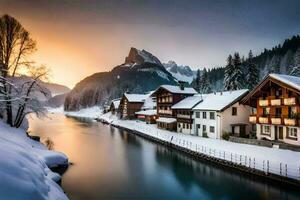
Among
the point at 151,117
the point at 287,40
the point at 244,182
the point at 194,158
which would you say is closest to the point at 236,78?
the point at 151,117

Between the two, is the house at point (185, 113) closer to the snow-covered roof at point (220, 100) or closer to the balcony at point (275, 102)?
the snow-covered roof at point (220, 100)

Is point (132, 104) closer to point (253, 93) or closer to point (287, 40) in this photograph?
point (253, 93)

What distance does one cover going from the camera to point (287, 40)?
185 m

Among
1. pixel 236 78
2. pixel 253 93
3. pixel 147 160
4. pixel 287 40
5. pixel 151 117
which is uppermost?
pixel 287 40

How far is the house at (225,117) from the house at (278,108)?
4.99 m

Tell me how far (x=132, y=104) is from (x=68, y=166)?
6582cm

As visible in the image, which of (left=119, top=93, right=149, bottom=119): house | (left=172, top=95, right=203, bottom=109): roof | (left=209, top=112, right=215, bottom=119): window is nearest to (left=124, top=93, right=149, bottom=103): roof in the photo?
(left=119, top=93, right=149, bottom=119): house

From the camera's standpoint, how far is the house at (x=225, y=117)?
45.5 m

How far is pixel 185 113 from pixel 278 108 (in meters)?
22.1

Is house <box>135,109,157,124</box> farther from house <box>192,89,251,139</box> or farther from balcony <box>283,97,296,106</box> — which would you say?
balcony <box>283,97,296,106</box>

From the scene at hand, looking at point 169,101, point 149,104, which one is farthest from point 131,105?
point 169,101

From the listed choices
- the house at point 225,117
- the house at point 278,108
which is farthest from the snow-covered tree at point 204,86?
the house at point 278,108

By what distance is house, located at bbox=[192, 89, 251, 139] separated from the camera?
4553 cm

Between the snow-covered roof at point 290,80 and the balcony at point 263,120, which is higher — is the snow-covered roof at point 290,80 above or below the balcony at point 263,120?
above
